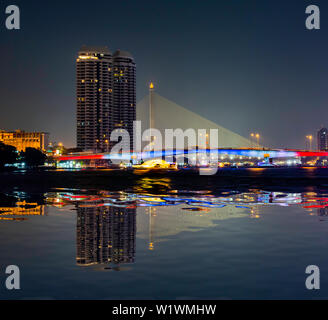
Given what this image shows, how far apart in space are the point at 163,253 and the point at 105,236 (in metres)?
2.72

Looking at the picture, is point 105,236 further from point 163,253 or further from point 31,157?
point 31,157

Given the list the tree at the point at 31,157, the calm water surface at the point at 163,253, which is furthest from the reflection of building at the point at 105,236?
the tree at the point at 31,157

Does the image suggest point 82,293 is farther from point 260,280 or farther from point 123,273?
point 260,280

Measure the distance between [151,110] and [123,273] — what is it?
17958 cm

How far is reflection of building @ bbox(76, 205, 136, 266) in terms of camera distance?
9766 mm

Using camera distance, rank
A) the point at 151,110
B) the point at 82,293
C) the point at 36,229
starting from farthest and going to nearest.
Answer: the point at 151,110
the point at 36,229
the point at 82,293

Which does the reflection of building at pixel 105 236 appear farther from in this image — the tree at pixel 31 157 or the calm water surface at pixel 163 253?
the tree at pixel 31 157

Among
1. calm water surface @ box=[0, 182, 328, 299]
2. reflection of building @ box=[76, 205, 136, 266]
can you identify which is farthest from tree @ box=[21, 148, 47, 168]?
calm water surface @ box=[0, 182, 328, 299]

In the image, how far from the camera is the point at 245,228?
1428cm

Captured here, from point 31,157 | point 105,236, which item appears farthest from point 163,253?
point 31,157

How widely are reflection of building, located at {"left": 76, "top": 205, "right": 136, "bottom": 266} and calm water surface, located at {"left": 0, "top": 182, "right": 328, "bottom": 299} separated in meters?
Answer: 0.02

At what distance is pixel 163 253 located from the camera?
402 inches

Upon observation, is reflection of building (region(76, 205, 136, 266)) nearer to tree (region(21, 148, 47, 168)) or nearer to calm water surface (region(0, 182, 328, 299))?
calm water surface (region(0, 182, 328, 299))
